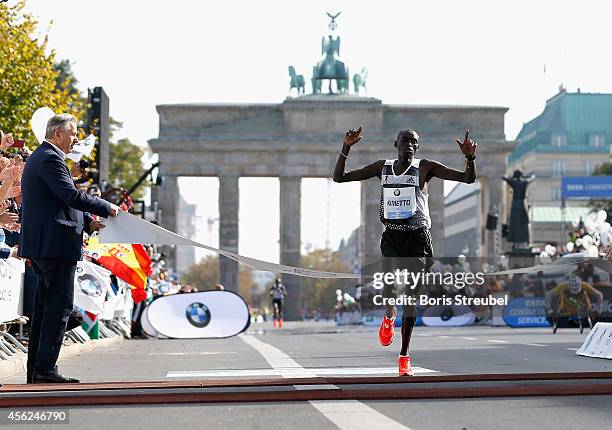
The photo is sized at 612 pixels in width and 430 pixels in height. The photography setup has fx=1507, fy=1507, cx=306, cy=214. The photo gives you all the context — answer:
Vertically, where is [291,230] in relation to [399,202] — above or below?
above

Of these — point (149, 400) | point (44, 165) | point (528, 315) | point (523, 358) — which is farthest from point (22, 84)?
point (149, 400)

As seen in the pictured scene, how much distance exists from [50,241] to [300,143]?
303 ft

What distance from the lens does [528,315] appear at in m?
37.2

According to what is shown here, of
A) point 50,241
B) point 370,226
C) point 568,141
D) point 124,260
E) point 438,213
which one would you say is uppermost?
point 568,141

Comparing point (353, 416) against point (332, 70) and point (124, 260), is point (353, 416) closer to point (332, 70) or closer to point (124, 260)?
point (124, 260)

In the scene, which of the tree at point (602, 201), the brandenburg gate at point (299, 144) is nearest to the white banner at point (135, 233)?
the tree at point (602, 201)

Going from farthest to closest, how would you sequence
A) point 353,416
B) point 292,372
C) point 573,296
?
point 573,296 < point 292,372 < point 353,416

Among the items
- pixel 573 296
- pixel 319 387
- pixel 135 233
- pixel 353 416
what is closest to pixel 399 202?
pixel 135 233

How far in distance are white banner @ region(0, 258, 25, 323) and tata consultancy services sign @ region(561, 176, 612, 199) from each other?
68.3m

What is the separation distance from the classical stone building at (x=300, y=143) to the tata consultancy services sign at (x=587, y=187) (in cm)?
1333

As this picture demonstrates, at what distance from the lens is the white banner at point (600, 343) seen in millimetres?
15521

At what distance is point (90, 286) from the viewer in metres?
20.0

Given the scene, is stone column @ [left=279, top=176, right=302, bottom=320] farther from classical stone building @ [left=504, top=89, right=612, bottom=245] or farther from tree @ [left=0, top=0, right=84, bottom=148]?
tree @ [left=0, top=0, right=84, bottom=148]

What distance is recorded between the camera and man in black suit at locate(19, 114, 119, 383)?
10.4m
